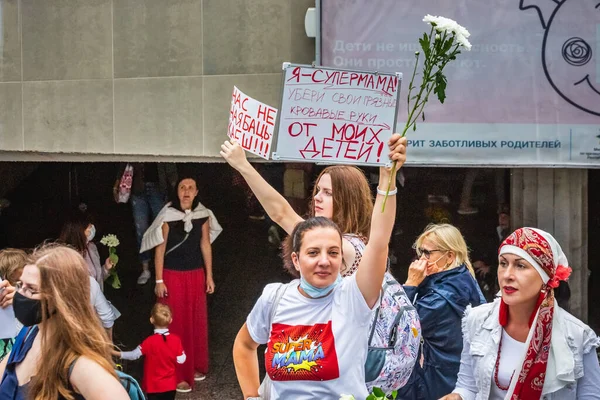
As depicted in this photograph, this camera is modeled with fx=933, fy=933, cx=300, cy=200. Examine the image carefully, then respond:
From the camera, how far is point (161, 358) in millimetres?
8031

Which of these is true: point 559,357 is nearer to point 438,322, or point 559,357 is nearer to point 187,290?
point 438,322

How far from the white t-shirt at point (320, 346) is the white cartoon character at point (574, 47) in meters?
4.76

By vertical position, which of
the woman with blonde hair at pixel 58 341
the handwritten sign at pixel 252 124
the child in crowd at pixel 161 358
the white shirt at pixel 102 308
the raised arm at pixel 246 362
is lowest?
the child in crowd at pixel 161 358

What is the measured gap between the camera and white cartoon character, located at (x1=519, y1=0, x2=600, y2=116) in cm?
812

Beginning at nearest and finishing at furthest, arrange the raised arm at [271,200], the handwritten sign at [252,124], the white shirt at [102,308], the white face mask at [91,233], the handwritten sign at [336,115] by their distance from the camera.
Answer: the raised arm at [271,200] → the handwritten sign at [336,115] → the handwritten sign at [252,124] → the white shirt at [102,308] → the white face mask at [91,233]

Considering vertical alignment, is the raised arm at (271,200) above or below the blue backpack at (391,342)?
above

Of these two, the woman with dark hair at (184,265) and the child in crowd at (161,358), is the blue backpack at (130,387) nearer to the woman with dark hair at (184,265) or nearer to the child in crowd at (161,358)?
the child in crowd at (161,358)

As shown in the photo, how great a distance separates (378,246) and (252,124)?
2.22 meters

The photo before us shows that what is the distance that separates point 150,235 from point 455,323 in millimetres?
4413

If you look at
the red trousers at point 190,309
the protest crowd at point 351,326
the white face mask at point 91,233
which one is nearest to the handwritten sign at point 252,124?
the protest crowd at point 351,326

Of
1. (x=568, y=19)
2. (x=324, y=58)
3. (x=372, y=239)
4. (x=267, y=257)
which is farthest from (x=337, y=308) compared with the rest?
(x=267, y=257)

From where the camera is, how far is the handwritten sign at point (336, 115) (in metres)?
5.54

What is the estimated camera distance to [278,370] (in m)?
3.99

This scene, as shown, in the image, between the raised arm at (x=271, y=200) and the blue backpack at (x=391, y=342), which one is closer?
the blue backpack at (x=391, y=342)
